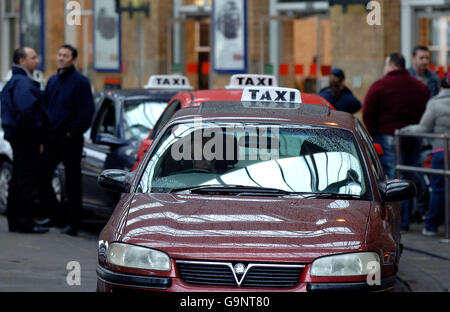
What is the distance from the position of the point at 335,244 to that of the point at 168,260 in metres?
0.93

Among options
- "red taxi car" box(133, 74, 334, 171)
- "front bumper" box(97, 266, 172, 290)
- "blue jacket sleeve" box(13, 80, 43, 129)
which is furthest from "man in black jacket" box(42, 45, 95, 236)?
"front bumper" box(97, 266, 172, 290)

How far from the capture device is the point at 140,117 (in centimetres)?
1249

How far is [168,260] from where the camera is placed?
6246mm

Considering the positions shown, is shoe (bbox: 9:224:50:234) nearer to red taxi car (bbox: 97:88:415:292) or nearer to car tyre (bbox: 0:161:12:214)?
car tyre (bbox: 0:161:12:214)

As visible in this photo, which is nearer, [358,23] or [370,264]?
[370,264]

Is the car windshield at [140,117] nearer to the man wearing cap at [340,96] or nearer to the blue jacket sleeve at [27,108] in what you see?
the blue jacket sleeve at [27,108]

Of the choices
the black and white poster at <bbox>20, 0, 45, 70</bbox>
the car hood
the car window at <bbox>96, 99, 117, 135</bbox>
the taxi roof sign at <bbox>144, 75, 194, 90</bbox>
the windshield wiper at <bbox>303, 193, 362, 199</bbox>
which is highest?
the black and white poster at <bbox>20, 0, 45, 70</bbox>

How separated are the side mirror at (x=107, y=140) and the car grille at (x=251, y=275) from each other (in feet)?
19.0

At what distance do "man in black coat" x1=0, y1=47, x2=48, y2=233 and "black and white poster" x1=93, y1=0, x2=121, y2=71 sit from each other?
13135 millimetres

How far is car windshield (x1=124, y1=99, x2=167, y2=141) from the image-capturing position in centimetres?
1229

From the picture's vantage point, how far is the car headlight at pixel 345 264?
6207 millimetres

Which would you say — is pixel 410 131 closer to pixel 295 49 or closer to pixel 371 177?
pixel 371 177

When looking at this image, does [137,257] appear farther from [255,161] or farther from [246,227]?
[255,161]
